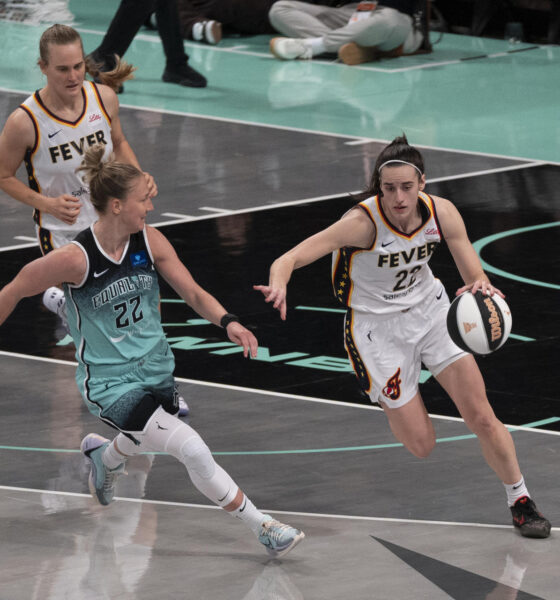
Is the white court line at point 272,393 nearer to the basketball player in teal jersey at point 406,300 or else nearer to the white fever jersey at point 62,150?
the white fever jersey at point 62,150

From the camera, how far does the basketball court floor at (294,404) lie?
18.6ft

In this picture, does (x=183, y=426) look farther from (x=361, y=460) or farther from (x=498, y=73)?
(x=498, y=73)

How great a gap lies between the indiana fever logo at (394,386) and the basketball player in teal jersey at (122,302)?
70cm

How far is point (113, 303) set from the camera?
6.06 metres

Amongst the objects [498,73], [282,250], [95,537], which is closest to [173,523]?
[95,537]

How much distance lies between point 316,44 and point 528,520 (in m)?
13.6

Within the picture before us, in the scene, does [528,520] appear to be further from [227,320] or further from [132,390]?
[132,390]

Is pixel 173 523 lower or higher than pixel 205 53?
higher

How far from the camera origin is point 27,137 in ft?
26.2

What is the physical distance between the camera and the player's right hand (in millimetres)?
7449

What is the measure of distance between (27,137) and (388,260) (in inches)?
99.6

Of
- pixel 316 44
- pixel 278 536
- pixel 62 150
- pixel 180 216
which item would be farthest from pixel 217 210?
pixel 316 44

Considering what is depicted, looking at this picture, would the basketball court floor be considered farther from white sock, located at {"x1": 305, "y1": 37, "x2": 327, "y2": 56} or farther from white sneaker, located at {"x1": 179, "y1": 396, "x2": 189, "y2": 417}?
white sock, located at {"x1": 305, "y1": 37, "x2": 327, "y2": 56}

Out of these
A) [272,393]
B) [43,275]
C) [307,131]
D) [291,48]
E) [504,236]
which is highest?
[43,275]
